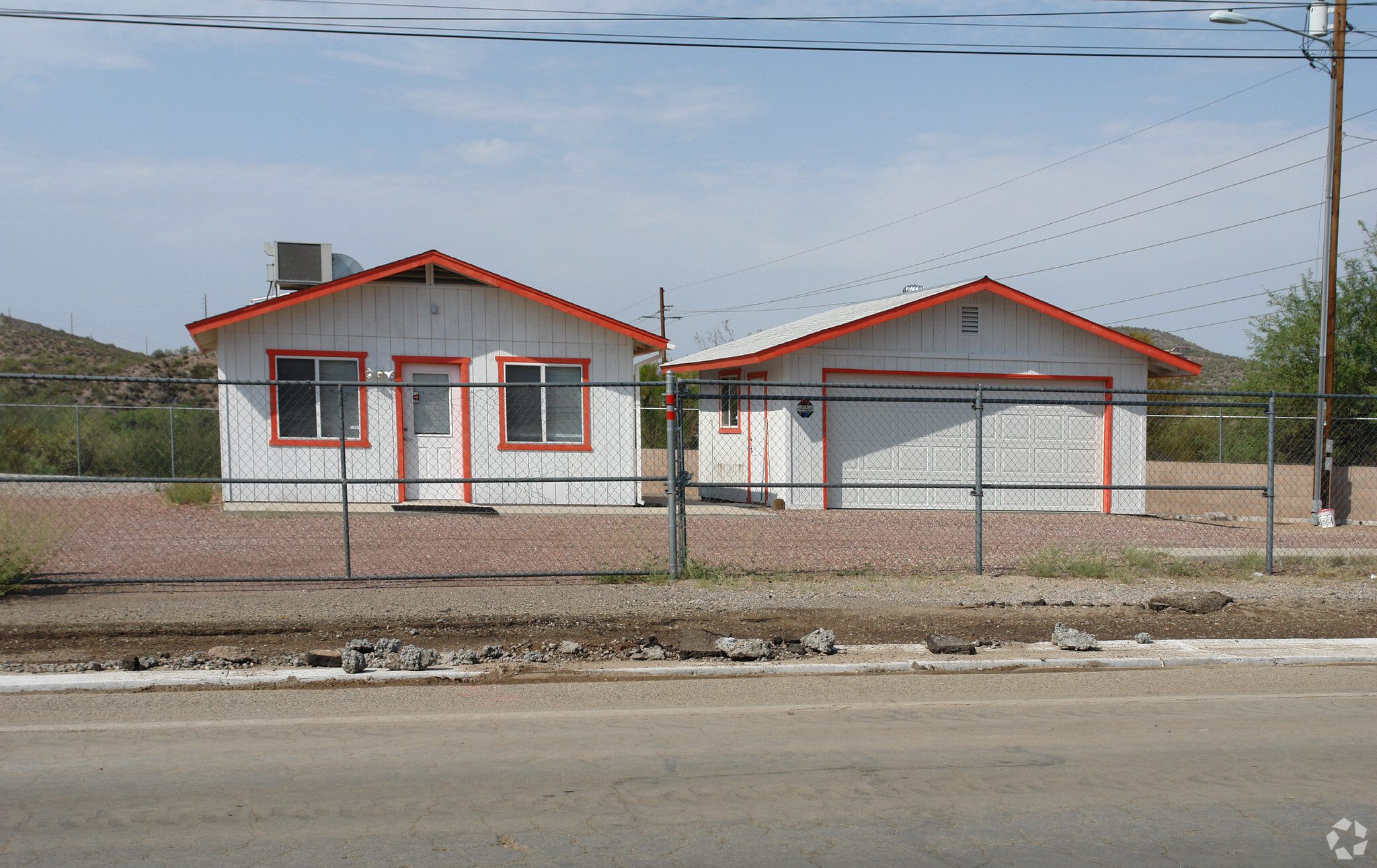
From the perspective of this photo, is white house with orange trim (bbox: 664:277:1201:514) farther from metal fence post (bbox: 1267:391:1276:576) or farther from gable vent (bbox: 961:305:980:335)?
metal fence post (bbox: 1267:391:1276:576)

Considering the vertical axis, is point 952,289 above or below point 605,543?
above

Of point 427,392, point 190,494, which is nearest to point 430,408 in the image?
point 427,392

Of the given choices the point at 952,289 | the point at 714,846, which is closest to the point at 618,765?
the point at 714,846

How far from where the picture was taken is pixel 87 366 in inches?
2008

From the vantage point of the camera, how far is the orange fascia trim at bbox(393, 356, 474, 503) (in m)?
17.1

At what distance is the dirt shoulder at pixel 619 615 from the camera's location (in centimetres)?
779

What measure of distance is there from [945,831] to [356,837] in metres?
2.38

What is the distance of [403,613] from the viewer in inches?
336

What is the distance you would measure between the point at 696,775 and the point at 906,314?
48.1ft

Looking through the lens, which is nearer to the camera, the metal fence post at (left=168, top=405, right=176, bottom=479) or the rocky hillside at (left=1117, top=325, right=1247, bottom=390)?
the metal fence post at (left=168, top=405, right=176, bottom=479)

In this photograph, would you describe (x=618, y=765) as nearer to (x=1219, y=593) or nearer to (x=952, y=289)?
(x=1219, y=593)

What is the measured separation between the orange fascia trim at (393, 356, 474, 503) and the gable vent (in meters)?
9.10

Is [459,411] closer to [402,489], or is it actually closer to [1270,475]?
[402,489]

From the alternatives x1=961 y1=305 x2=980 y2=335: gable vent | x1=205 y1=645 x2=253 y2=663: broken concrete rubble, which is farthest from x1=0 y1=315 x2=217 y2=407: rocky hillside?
x1=205 y1=645 x2=253 y2=663: broken concrete rubble
